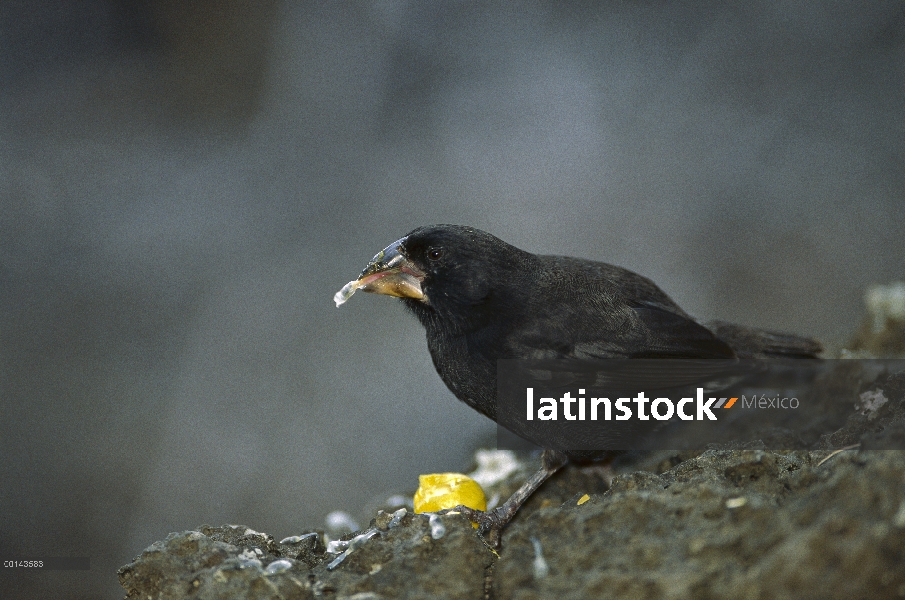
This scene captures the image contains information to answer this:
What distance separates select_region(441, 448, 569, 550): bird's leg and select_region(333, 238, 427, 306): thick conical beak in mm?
921

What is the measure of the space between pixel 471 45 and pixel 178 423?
3174 mm

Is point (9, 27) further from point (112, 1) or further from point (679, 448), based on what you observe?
point (679, 448)

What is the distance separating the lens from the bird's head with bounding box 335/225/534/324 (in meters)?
2.77

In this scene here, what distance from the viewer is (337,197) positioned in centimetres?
471

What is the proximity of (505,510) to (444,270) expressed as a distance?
41.9 inches

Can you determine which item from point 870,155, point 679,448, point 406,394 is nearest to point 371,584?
point 679,448

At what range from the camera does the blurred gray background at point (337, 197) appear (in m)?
4.07

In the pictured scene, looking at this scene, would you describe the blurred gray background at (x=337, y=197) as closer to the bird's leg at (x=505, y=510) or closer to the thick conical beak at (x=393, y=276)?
the bird's leg at (x=505, y=510)

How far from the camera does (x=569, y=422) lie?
9.09ft
